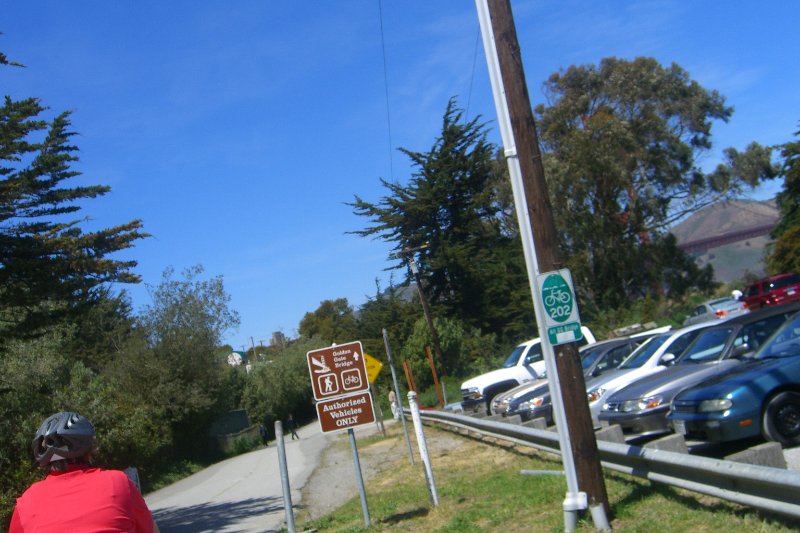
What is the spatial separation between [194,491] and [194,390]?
54.7ft

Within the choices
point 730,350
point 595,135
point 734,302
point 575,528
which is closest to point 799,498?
point 575,528

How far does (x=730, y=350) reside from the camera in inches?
456

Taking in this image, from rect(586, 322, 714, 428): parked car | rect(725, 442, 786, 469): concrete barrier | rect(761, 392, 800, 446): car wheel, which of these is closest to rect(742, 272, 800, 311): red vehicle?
rect(586, 322, 714, 428): parked car

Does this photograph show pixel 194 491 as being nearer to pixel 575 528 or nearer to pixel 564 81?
pixel 575 528

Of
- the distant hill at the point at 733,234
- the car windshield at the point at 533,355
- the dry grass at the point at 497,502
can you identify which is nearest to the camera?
the dry grass at the point at 497,502

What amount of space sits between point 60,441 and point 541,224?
4.90 m

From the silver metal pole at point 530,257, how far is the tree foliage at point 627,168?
1600 inches

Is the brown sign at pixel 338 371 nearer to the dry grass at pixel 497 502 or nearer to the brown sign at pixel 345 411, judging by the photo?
the brown sign at pixel 345 411

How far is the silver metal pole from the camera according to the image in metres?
7.27

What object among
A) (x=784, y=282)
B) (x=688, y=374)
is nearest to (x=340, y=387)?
(x=688, y=374)

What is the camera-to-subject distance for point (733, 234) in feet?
426

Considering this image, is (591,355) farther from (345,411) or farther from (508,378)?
(345,411)

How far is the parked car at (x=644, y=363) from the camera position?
13422 mm

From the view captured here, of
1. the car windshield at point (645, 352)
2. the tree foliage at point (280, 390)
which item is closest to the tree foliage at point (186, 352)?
the tree foliage at point (280, 390)
